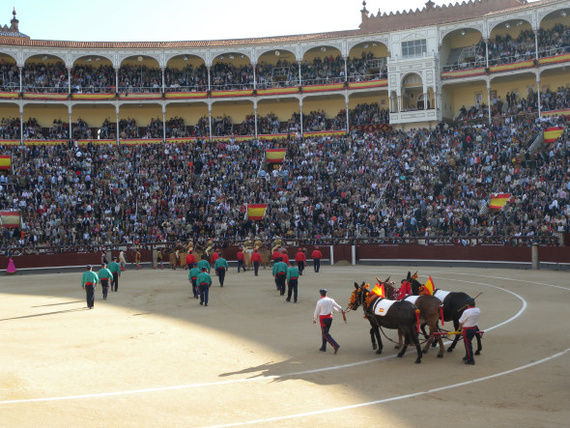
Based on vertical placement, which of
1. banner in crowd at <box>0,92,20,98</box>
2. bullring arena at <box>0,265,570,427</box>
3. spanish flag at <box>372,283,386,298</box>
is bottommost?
bullring arena at <box>0,265,570,427</box>

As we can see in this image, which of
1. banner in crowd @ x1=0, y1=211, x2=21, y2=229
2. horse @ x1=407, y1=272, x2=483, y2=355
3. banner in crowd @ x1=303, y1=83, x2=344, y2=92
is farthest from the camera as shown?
banner in crowd @ x1=303, y1=83, x2=344, y2=92

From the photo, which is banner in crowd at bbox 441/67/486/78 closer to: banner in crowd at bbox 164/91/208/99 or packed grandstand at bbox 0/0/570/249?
packed grandstand at bbox 0/0/570/249

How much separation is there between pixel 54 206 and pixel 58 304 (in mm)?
19246

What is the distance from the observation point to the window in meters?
48.2

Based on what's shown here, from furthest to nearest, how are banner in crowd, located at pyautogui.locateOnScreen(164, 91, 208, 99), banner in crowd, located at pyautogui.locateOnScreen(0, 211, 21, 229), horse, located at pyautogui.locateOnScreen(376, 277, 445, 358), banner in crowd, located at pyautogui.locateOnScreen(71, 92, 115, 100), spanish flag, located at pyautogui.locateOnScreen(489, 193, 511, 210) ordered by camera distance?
banner in crowd, located at pyautogui.locateOnScreen(164, 91, 208, 99), banner in crowd, located at pyautogui.locateOnScreen(71, 92, 115, 100), banner in crowd, located at pyautogui.locateOnScreen(0, 211, 21, 229), spanish flag, located at pyautogui.locateOnScreen(489, 193, 511, 210), horse, located at pyautogui.locateOnScreen(376, 277, 445, 358)

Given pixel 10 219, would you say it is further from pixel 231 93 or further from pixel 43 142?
pixel 231 93

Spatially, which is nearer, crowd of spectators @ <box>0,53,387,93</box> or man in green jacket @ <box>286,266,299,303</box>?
man in green jacket @ <box>286,266,299,303</box>

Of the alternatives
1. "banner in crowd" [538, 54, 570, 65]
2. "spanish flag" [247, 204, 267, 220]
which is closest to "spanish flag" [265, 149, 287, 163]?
"spanish flag" [247, 204, 267, 220]

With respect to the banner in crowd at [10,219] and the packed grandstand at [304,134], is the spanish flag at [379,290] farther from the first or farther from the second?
the banner in crowd at [10,219]

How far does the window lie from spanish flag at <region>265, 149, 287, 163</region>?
12341 mm

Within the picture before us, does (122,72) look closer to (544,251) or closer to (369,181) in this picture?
(369,181)

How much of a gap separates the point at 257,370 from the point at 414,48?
4096 cm

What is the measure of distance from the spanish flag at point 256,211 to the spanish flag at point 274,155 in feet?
23.0

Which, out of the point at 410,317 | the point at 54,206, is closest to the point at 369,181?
the point at 54,206
